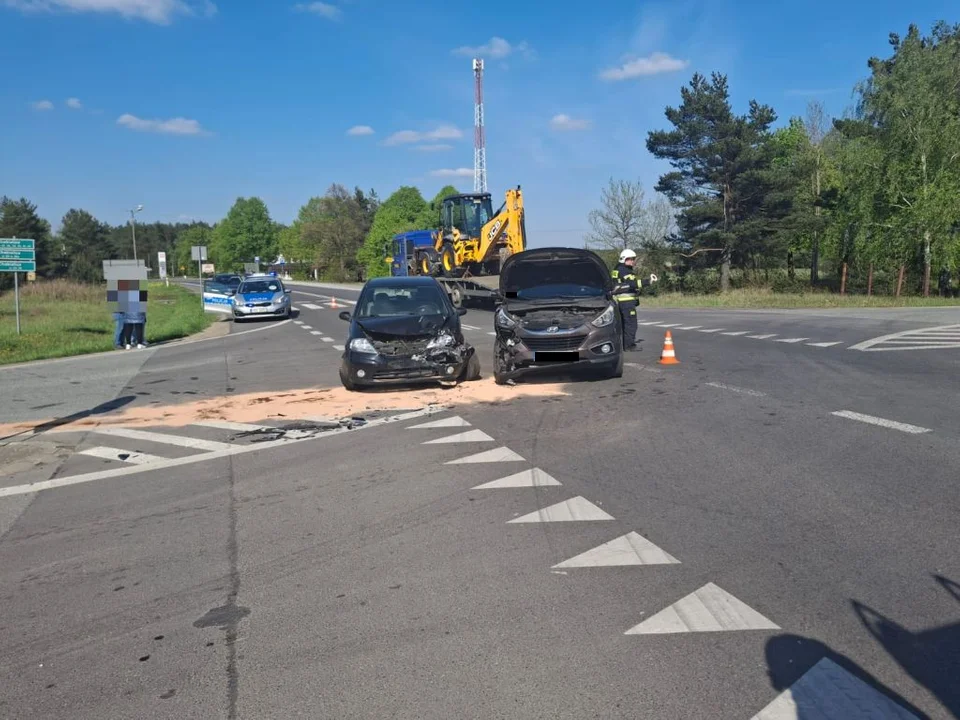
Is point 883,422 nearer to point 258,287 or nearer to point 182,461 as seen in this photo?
point 182,461

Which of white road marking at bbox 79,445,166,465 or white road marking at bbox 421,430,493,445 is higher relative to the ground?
white road marking at bbox 421,430,493,445

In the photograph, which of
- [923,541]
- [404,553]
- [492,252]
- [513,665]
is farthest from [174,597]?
[492,252]

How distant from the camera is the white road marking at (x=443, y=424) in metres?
8.55

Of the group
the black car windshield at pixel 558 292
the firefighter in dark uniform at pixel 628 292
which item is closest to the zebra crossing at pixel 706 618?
the black car windshield at pixel 558 292

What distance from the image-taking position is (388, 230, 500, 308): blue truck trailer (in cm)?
2720

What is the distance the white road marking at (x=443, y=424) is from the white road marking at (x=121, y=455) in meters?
2.65

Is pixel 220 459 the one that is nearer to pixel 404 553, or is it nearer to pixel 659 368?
pixel 404 553

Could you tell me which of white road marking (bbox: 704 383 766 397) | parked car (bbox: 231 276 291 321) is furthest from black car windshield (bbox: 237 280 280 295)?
white road marking (bbox: 704 383 766 397)

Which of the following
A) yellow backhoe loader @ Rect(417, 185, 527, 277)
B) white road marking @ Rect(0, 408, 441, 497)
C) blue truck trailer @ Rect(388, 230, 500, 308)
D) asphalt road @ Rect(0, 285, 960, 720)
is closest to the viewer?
asphalt road @ Rect(0, 285, 960, 720)

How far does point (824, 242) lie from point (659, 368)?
3640 centimetres

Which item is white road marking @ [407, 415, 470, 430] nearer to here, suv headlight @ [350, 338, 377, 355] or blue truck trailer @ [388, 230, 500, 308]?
suv headlight @ [350, 338, 377, 355]

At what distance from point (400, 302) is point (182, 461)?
504cm

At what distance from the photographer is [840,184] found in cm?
4691

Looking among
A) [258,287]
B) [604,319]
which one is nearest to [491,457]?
[604,319]
